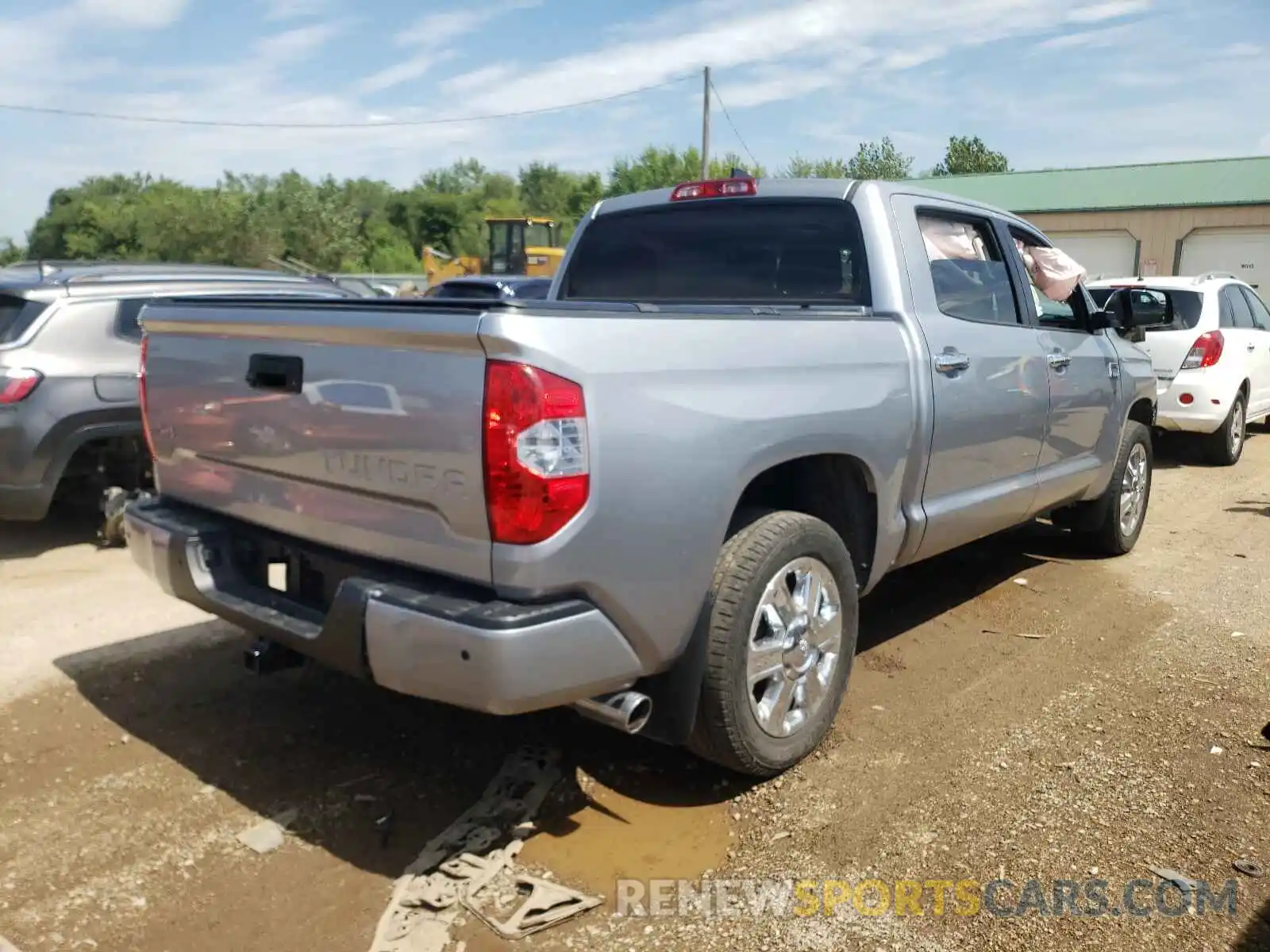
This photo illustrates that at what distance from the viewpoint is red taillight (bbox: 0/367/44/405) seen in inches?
233

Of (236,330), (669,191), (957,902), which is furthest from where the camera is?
(669,191)

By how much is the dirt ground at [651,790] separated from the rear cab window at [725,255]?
1.68 m

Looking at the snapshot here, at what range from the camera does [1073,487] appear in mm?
5508

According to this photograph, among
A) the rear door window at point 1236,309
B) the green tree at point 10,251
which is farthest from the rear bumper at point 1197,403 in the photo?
the green tree at point 10,251

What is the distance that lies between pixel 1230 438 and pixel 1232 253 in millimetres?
19732

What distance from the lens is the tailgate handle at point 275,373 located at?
3072 mm

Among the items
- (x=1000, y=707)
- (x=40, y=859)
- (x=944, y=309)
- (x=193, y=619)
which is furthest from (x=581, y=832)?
(x=193, y=619)

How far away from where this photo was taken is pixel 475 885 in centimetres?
295

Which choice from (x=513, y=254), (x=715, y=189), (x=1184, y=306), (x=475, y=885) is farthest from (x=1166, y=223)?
(x=475, y=885)

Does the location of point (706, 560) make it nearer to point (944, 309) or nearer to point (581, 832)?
point (581, 832)

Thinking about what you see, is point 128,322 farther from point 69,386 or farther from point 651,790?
point 651,790

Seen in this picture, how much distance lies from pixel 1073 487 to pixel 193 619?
4485mm

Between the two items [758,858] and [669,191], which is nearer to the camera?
[758,858]

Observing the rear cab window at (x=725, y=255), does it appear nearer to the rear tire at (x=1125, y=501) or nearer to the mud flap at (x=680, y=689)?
the mud flap at (x=680, y=689)
